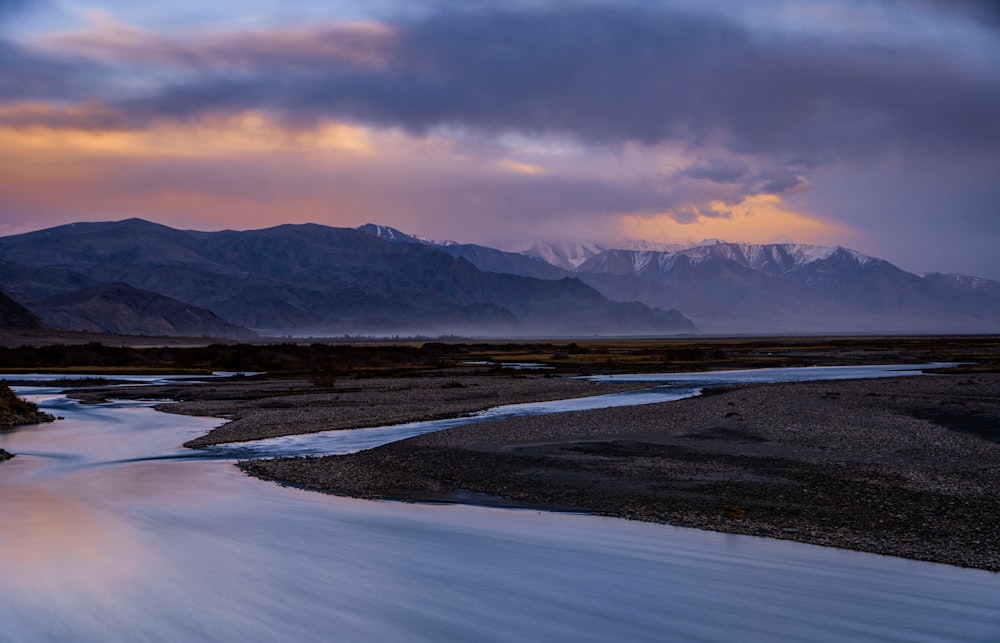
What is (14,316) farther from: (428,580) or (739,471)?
(428,580)

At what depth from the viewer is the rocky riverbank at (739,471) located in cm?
1584

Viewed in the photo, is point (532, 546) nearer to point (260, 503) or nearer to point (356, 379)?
point (260, 503)

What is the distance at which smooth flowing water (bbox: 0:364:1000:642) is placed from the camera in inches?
473

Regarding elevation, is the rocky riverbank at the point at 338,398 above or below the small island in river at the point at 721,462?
below

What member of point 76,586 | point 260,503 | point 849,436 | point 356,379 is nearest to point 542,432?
point 849,436

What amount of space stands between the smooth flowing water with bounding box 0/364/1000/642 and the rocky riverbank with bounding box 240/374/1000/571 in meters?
1.18

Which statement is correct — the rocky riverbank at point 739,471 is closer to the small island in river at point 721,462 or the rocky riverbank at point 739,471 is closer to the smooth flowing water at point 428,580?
the small island in river at point 721,462

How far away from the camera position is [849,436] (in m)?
26.9

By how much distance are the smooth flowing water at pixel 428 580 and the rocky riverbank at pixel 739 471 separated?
1.18 m

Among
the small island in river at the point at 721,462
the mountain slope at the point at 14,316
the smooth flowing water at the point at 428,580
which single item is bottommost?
the smooth flowing water at the point at 428,580

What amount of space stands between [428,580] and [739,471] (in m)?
9.83

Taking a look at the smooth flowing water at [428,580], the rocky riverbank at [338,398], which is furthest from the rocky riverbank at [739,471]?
the rocky riverbank at [338,398]

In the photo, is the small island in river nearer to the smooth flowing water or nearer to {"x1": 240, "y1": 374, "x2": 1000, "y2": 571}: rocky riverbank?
{"x1": 240, "y1": 374, "x2": 1000, "y2": 571}: rocky riverbank

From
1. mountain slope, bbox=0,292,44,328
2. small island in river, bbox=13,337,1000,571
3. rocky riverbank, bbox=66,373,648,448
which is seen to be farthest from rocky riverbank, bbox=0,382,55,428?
mountain slope, bbox=0,292,44,328
